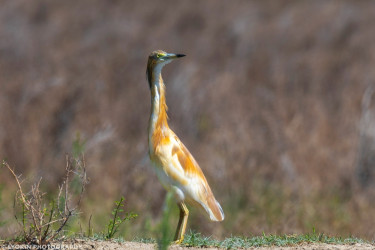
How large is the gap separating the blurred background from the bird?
2250 mm

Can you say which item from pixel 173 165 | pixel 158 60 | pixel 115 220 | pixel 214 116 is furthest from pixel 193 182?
pixel 214 116

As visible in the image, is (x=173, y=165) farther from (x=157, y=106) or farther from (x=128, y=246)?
(x=128, y=246)

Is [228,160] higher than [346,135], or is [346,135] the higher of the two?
[346,135]

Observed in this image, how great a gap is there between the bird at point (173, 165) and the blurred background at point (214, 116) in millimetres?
2250

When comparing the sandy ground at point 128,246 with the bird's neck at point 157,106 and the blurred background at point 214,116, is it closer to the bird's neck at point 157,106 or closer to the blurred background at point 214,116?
the bird's neck at point 157,106

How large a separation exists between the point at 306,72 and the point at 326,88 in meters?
0.89

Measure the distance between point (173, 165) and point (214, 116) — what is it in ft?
24.2

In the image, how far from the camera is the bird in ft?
19.7

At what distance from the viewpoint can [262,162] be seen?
1234 centimetres

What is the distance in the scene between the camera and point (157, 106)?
246 inches

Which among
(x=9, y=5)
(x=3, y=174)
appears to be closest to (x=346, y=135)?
(x=3, y=174)

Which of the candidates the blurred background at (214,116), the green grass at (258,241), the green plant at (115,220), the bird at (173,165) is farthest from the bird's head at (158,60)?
the blurred background at (214,116)

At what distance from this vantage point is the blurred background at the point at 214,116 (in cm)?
1120

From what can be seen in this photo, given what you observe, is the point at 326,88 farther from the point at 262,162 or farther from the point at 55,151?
the point at 55,151
